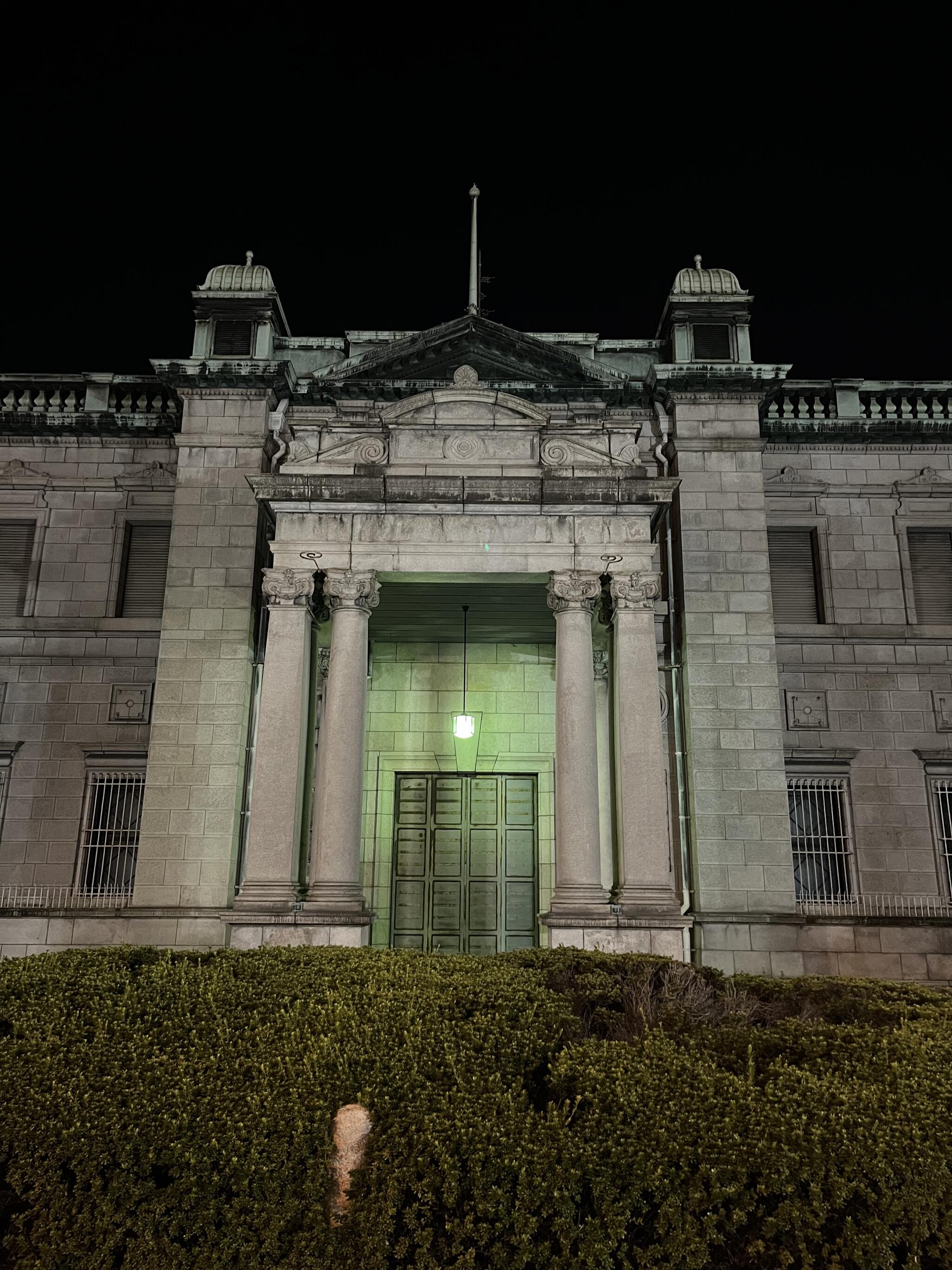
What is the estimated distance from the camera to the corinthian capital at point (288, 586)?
16.4 meters

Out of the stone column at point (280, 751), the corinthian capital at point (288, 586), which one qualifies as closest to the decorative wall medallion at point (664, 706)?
the stone column at point (280, 751)

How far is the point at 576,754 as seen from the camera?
50.3 feet

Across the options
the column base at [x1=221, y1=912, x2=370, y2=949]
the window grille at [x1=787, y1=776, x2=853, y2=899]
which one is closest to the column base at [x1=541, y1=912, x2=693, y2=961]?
the column base at [x1=221, y1=912, x2=370, y2=949]

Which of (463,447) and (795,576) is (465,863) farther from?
(795,576)

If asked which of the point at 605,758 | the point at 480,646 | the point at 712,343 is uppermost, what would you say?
the point at 712,343

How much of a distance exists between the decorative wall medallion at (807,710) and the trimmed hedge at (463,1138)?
11.4 metres

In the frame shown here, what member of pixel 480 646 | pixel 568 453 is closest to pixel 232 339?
pixel 568 453

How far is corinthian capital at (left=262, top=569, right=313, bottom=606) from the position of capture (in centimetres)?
1636

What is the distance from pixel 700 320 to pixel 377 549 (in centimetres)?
806

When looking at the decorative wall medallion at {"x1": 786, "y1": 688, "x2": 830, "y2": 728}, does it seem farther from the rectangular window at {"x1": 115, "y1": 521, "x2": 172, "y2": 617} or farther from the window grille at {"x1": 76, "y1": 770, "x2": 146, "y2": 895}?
the rectangular window at {"x1": 115, "y1": 521, "x2": 172, "y2": 617}

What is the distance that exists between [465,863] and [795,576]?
8382 millimetres

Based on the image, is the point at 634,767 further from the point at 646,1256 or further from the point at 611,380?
the point at 646,1256

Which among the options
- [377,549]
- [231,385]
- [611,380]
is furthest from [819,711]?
[231,385]

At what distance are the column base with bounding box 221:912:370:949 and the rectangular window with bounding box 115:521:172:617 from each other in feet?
24.3
